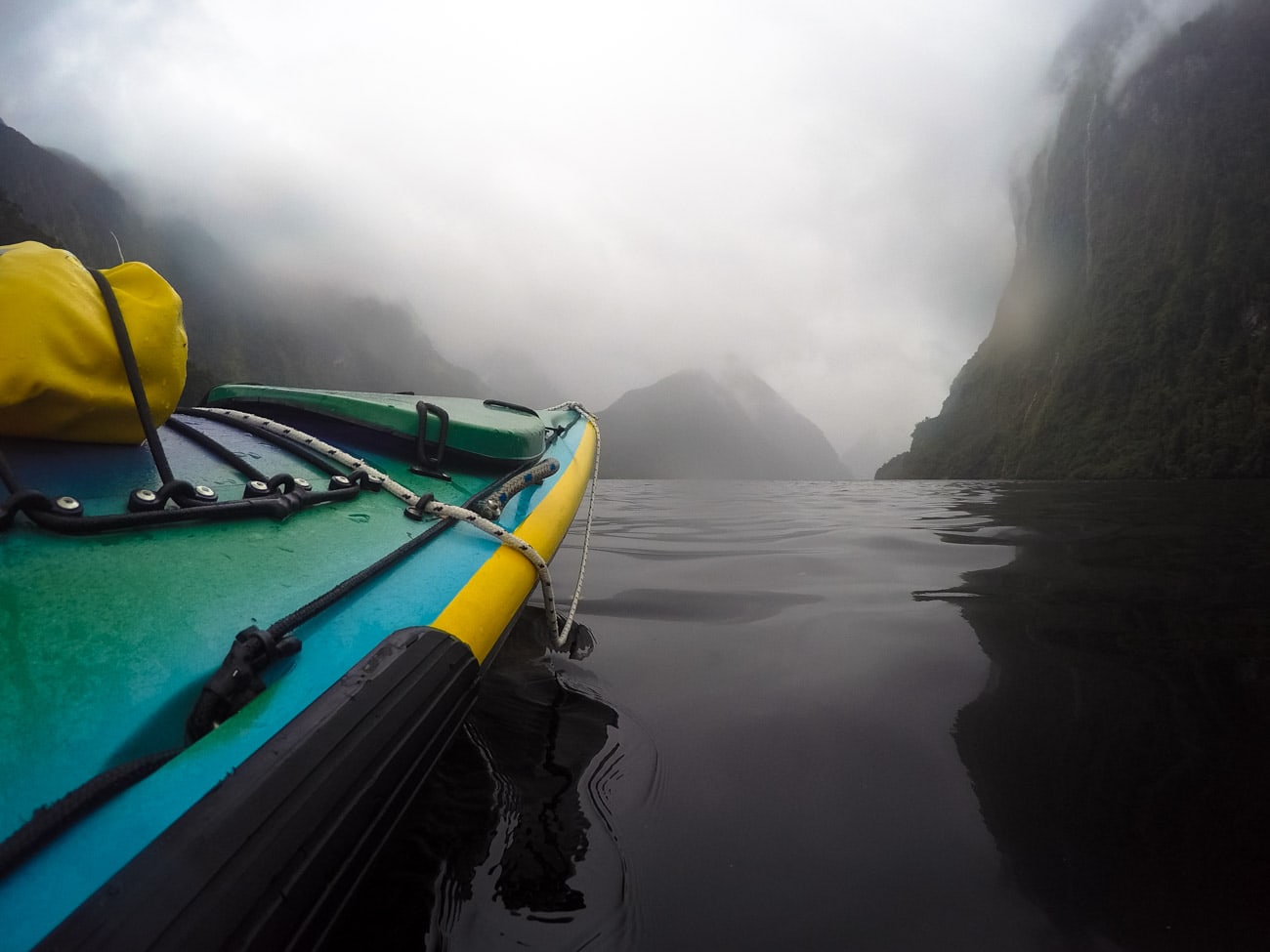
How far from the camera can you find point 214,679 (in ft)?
3.04

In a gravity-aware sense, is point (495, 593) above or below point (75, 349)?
below

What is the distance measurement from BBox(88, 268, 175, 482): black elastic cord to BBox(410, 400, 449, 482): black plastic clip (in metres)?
1.00

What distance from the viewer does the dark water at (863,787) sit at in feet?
3.76

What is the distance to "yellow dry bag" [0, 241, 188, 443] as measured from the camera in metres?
1.21

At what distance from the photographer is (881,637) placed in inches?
107

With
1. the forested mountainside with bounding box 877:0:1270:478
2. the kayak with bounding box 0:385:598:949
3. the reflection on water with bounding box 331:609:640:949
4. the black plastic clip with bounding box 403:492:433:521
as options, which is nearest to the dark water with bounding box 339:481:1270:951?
the reflection on water with bounding box 331:609:640:949

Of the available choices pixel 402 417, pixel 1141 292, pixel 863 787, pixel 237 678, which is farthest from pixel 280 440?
pixel 1141 292

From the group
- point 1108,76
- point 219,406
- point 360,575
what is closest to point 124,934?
point 360,575

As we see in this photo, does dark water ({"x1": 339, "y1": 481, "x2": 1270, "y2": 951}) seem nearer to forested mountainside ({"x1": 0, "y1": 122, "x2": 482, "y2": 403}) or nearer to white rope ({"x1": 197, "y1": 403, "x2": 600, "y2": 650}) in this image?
white rope ({"x1": 197, "y1": 403, "x2": 600, "y2": 650})

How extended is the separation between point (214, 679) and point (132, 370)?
958 millimetres

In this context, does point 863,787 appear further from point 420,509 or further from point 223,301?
point 223,301

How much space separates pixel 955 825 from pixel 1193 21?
130 m

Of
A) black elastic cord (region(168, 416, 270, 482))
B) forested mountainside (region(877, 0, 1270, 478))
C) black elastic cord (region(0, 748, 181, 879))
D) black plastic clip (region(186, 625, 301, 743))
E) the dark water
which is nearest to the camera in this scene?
black elastic cord (region(0, 748, 181, 879))

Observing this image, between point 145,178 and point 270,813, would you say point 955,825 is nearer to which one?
point 270,813
